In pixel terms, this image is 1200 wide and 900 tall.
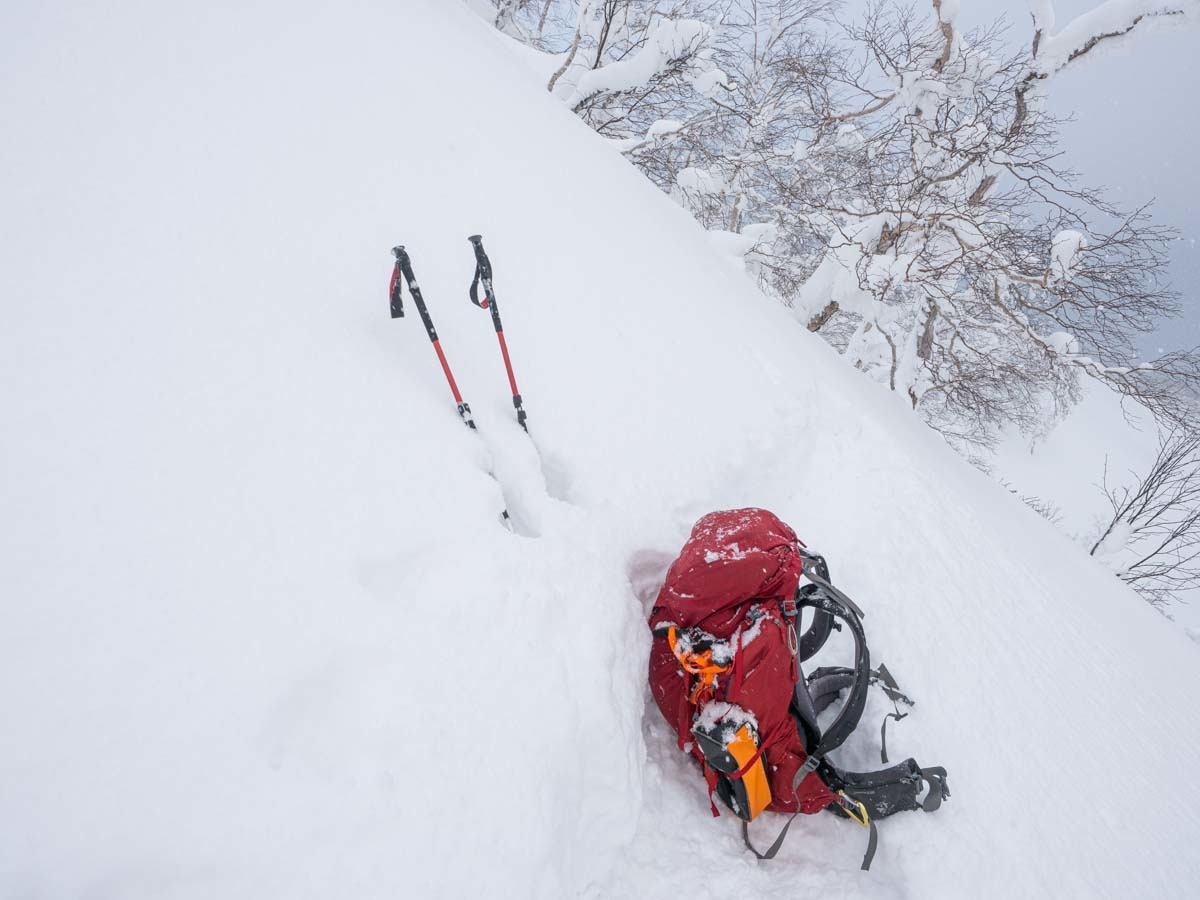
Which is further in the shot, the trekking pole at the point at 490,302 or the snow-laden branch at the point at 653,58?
the snow-laden branch at the point at 653,58

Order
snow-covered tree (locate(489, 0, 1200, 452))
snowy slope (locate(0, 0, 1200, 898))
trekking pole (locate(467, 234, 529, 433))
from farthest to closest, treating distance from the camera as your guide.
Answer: snow-covered tree (locate(489, 0, 1200, 452))
trekking pole (locate(467, 234, 529, 433))
snowy slope (locate(0, 0, 1200, 898))

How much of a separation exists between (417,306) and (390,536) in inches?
41.2

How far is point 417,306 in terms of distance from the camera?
2322 mm

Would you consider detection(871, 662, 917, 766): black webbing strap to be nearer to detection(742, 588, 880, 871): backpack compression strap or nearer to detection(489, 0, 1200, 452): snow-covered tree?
detection(742, 588, 880, 871): backpack compression strap

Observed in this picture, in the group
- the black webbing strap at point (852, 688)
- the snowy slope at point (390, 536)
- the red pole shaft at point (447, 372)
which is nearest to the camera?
the snowy slope at point (390, 536)

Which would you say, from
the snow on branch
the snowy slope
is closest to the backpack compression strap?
the snowy slope

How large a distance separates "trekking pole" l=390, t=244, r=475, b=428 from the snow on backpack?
1.17 meters

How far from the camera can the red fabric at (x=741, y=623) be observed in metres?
2.05

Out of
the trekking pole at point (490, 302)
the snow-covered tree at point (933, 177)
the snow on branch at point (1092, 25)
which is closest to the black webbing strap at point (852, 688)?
the trekking pole at point (490, 302)

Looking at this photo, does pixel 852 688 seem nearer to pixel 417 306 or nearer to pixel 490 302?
pixel 490 302

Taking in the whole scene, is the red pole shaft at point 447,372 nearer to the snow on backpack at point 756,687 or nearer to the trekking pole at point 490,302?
the trekking pole at point 490,302

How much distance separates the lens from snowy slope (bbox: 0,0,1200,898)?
138 centimetres

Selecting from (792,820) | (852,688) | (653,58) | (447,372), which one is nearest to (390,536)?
(447,372)

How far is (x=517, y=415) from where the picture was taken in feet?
8.27
